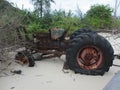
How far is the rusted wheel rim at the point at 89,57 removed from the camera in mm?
7852

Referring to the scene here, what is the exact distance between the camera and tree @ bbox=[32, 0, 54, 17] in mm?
13547

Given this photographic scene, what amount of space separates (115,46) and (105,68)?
356 centimetres

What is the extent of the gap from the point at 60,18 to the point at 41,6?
1.24 meters

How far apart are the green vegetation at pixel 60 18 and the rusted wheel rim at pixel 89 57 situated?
2178 millimetres

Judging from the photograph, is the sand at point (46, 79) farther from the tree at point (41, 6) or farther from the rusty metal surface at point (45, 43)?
the tree at point (41, 6)

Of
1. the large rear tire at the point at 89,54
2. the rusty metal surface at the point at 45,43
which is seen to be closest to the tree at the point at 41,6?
the rusty metal surface at the point at 45,43

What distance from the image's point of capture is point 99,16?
16.1 m

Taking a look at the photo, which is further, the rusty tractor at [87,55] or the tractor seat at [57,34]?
the tractor seat at [57,34]

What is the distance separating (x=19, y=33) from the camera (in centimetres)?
861

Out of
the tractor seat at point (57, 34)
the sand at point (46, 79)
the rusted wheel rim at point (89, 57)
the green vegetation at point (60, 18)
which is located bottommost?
the sand at point (46, 79)

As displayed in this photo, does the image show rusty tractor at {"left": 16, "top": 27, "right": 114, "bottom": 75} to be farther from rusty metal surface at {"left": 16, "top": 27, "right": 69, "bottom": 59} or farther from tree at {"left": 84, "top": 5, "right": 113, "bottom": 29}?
tree at {"left": 84, "top": 5, "right": 113, "bottom": 29}

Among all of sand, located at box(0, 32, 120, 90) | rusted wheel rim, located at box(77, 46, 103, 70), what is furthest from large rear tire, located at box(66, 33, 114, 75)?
sand, located at box(0, 32, 120, 90)

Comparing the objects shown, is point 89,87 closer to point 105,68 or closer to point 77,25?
point 105,68

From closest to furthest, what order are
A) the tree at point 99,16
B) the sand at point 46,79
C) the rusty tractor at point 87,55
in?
the sand at point 46,79
the rusty tractor at point 87,55
the tree at point 99,16
